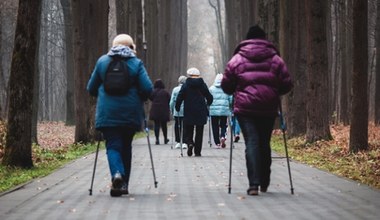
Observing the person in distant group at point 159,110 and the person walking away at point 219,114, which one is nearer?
the person walking away at point 219,114

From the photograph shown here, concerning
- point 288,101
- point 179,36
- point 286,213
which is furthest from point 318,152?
point 179,36

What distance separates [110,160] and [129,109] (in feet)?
2.19

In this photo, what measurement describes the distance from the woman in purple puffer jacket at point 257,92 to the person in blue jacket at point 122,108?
42.2 inches

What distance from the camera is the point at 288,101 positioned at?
25.6m

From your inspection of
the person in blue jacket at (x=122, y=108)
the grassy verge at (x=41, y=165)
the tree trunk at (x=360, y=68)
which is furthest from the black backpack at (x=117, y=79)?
the tree trunk at (x=360, y=68)

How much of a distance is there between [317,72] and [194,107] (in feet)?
11.2

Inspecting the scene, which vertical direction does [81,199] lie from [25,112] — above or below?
below

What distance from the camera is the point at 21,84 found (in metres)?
14.6

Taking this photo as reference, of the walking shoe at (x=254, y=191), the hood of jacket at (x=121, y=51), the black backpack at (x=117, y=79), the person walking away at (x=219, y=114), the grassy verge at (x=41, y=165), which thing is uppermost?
the hood of jacket at (x=121, y=51)

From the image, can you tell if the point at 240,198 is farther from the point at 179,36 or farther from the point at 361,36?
the point at 179,36

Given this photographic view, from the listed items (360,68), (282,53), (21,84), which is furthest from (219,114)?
(21,84)

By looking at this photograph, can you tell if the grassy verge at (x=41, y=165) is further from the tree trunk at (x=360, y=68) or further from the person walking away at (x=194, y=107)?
the tree trunk at (x=360, y=68)

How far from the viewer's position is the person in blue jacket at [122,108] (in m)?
10.7

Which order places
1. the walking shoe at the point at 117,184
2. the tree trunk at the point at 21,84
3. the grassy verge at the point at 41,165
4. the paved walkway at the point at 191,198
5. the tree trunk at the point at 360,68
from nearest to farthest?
the paved walkway at the point at 191,198 → the walking shoe at the point at 117,184 → the grassy verge at the point at 41,165 → the tree trunk at the point at 21,84 → the tree trunk at the point at 360,68
